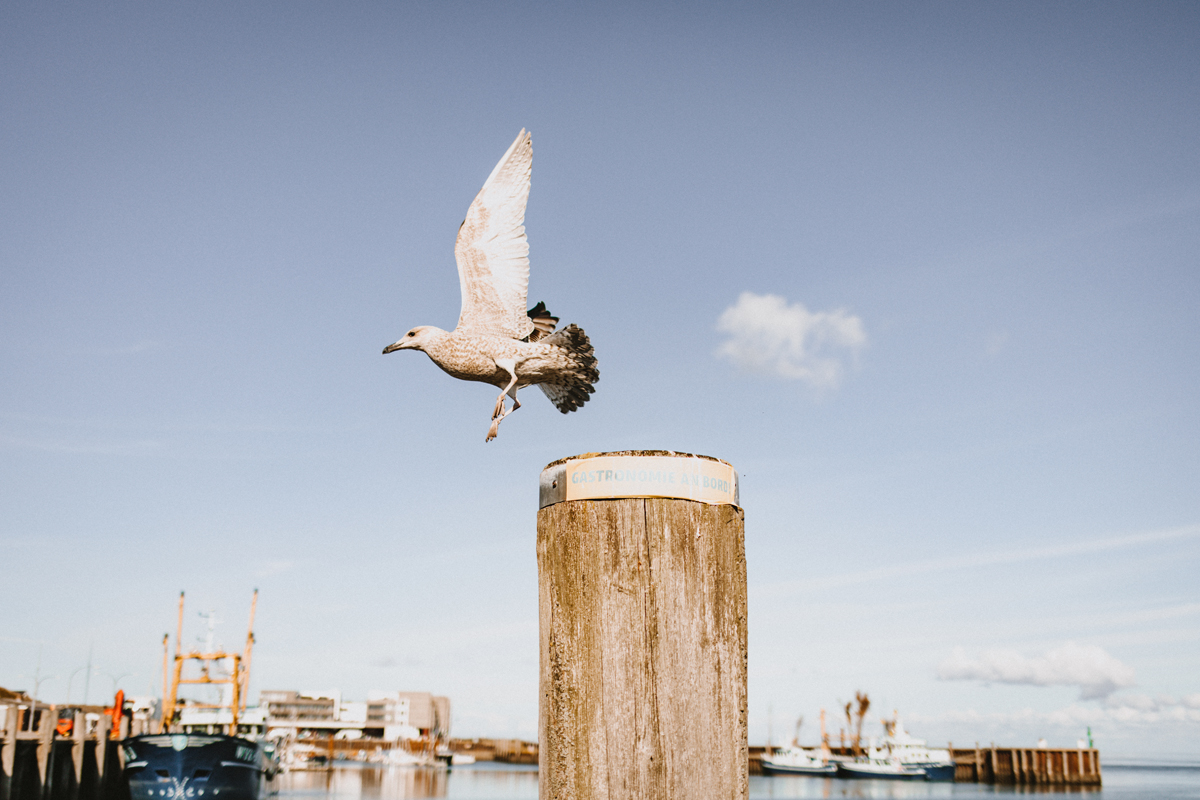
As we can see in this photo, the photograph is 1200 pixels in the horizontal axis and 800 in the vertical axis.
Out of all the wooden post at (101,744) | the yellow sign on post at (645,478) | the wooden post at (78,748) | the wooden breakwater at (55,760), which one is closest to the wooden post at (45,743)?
the wooden breakwater at (55,760)

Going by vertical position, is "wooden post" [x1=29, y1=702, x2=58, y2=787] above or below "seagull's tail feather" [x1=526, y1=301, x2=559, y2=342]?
below

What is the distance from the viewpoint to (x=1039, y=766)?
9069 cm

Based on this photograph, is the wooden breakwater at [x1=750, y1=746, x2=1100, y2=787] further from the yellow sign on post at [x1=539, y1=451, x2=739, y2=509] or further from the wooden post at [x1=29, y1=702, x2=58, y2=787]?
the yellow sign on post at [x1=539, y1=451, x2=739, y2=509]

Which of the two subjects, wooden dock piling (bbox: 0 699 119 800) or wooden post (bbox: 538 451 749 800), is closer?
wooden post (bbox: 538 451 749 800)

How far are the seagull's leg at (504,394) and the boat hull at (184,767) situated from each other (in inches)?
1113

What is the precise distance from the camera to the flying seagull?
16.5 ft

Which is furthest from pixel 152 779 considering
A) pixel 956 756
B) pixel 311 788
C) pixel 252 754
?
pixel 956 756

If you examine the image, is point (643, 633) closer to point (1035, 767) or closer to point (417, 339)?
point (417, 339)

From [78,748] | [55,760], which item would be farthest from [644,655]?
[78,748]

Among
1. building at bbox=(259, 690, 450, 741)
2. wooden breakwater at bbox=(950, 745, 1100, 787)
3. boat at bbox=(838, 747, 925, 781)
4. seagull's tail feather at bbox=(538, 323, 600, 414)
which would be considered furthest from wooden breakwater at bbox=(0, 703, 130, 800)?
building at bbox=(259, 690, 450, 741)

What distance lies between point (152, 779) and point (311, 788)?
49.6 metres

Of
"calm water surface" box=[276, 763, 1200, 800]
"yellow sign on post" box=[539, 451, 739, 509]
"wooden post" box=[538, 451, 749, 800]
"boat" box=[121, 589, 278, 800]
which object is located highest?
"yellow sign on post" box=[539, 451, 739, 509]

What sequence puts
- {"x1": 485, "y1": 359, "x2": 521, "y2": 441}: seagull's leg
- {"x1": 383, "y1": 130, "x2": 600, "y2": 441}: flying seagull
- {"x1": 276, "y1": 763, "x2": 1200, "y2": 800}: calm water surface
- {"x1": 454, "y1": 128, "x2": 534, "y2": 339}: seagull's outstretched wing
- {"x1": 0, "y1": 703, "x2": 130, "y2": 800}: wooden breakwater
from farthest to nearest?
{"x1": 276, "y1": 763, "x2": 1200, "y2": 800}: calm water surface
{"x1": 0, "y1": 703, "x2": 130, "y2": 800}: wooden breakwater
{"x1": 454, "y1": 128, "x2": 534, "y2": 339}: seagull's outstretched wing
{"x1": 383, "y1": 130, "x2": 600, "y2": 441}: flying seagull
{"x1": 485, "y1": 359, "x2": 521, "y2": 441}: seagull's leg

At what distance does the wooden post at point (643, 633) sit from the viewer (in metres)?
2.17
